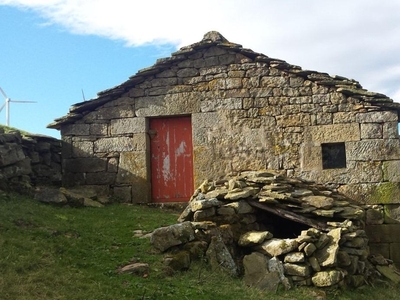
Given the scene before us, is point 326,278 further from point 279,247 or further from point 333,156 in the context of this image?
point 333,156

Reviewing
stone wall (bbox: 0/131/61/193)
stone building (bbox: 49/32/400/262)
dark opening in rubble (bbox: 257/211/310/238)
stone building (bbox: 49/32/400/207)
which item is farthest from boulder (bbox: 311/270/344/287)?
stone wall (bbox: 0/131/61/193)

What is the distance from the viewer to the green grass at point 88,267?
498 centimetres

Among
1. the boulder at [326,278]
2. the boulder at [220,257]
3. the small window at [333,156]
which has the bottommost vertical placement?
the boulder at [326,278]

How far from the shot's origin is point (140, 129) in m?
10.1

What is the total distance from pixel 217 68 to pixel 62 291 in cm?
632

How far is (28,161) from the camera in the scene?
31.7 ft

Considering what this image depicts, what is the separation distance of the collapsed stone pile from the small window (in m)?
0.65

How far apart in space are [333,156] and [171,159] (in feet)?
11.3

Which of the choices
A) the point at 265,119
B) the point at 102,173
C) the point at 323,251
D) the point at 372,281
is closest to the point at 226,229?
the point at 323,251

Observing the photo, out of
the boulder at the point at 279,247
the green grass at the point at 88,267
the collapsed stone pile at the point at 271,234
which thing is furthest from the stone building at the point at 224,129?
the boulder at the point at 279,247

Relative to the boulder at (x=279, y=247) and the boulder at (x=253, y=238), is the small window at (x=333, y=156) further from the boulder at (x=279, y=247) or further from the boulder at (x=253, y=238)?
the boulder at (x=279, y=247)

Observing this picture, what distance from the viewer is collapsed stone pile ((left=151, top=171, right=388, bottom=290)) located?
6301mm

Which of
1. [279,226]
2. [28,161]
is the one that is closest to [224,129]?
[279,226]

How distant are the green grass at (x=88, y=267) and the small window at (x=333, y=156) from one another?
111 inches
